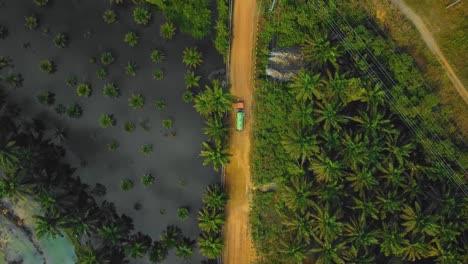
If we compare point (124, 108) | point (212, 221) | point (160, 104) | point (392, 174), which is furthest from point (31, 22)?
point (392, 174)

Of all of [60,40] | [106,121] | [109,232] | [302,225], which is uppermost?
[60,40]

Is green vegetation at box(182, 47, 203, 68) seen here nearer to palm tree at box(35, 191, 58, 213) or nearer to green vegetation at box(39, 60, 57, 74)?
green vegetation at box(39, 60, 57, 74)

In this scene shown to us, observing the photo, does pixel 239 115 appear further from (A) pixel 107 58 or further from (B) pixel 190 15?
(A) pixel 107 58

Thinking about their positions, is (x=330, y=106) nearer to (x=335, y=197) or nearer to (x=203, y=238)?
(x=335, y=197)

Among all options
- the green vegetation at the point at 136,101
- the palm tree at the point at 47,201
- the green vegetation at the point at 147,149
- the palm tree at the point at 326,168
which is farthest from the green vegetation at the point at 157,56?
the palm tree at the point at 326,168

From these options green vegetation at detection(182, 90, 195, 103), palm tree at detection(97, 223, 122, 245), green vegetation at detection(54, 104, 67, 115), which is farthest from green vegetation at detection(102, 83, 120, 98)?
palm tree at detection(97, 223, 122, 245)

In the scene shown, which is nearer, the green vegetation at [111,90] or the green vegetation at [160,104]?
the green vegetation at [111,90]

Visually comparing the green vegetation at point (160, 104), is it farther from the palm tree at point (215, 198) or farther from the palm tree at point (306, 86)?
the palm tree at point (306, 86)
